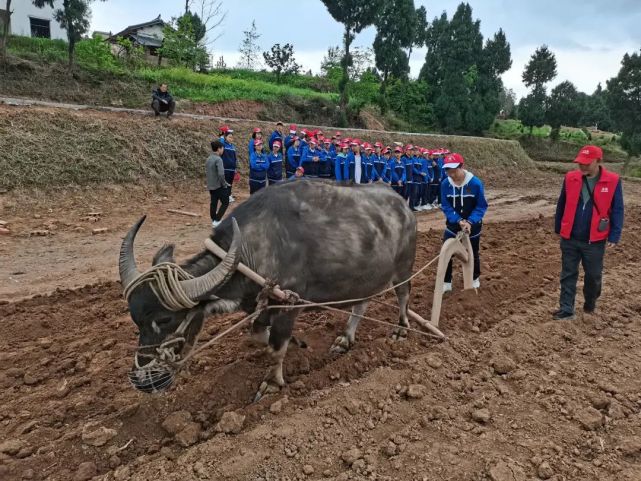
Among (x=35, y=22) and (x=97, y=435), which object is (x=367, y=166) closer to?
(x=97, y=435)

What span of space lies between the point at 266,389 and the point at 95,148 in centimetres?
1178

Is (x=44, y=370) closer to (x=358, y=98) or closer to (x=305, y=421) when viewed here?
(x=305, y=421)

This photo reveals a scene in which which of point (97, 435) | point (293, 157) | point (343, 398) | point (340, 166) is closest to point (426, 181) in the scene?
point (340, 166)

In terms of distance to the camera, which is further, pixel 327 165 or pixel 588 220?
pixel 327 165

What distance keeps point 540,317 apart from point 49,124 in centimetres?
1358

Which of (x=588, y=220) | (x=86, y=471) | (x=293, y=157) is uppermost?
(x=293, y=157)

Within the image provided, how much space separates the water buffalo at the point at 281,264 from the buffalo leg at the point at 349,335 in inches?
0.5

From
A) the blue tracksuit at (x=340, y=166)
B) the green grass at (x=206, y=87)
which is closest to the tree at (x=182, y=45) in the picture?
the green grass at (x=206, y=87)

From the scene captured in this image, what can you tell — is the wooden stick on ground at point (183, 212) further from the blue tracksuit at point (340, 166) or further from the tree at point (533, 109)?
the tree at point (533, 109)

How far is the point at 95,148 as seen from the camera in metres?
13.9

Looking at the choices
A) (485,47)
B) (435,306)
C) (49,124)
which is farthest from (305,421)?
(485,47)

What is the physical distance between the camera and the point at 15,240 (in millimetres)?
9484

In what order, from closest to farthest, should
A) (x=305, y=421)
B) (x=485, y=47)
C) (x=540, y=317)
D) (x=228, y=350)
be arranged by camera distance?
1. (x=305, y=421)
2. (x=228, y=350)
3. (x=540, y=317)
4. (x=485, y=47)

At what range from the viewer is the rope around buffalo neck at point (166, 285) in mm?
3680
